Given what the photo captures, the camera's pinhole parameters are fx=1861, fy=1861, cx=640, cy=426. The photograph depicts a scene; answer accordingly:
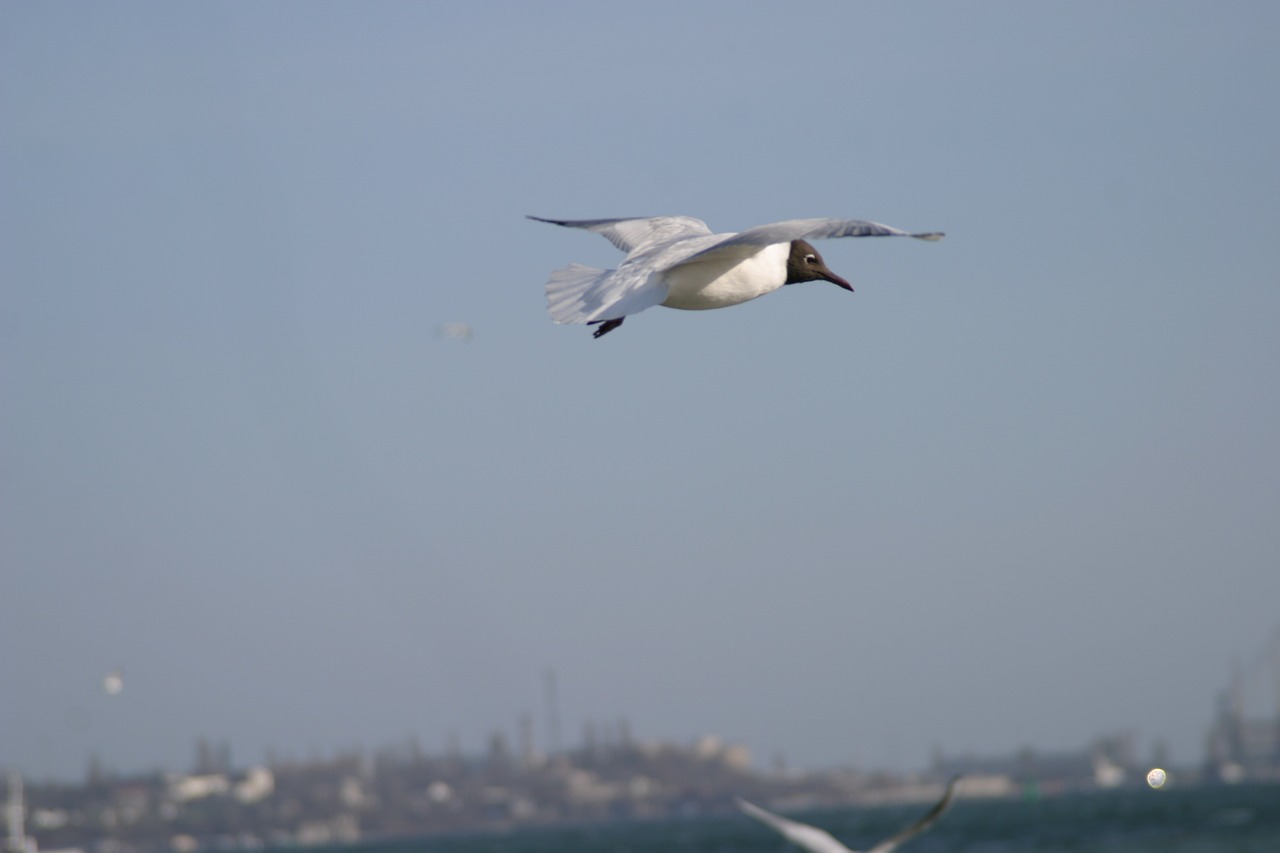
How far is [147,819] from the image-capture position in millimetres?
143250

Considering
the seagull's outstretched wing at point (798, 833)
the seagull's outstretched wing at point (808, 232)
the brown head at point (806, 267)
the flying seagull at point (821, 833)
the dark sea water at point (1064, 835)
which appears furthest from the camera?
the dark sea water at point (1064, 835)

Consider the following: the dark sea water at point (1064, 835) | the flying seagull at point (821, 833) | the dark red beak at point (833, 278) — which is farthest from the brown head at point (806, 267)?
the dark sea water at point (1064, 835)

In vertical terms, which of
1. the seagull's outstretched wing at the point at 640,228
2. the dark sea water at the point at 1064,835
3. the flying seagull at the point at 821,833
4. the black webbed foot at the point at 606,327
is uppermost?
the seagull's outstretched wing at the point at 640,228

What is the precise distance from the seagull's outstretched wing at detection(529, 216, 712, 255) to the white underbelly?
2.13ft

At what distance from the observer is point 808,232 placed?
10859mm

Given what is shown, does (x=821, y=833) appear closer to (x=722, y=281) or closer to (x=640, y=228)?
(x=722, y=281)

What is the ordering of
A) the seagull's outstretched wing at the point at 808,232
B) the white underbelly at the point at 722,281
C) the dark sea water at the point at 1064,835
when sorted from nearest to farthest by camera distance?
the seagull's outstretched wing at the point at 808,232 < the white underbelly at the point at 722,281 < the dark sea water at the point at 1064,835

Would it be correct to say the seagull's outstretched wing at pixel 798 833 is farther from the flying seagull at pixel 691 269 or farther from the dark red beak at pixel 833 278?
the dark red beak at pixel 833 278

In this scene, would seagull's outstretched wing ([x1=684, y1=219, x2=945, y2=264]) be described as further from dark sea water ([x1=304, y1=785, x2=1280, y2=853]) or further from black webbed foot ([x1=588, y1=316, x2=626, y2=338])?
dark sea water ([x1=304, y1=785, x2=1280, y2=853])

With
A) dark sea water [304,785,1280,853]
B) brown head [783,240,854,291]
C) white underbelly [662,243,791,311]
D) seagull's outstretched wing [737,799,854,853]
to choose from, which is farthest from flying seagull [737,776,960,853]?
dark sea water [304,785,1280,853]

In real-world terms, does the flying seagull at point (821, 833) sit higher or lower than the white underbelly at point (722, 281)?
lower

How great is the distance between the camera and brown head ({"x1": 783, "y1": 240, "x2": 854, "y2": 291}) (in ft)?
41.4

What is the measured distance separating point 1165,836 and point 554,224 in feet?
213

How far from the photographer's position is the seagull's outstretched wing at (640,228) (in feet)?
42.2
